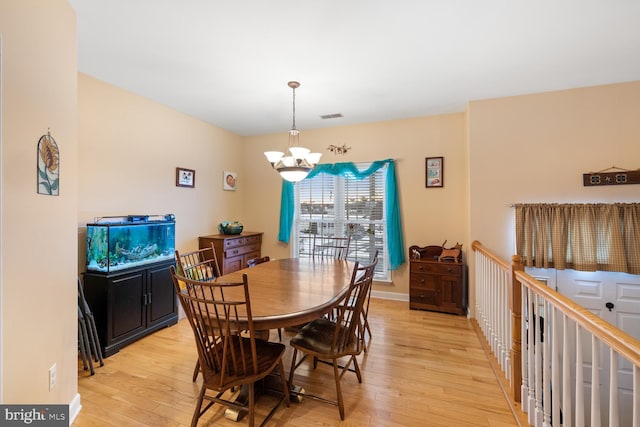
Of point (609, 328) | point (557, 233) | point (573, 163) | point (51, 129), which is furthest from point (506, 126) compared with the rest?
point (51, 129)

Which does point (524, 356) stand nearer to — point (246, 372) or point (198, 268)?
point (246, 372)

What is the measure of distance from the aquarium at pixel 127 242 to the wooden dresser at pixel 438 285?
3.11 m

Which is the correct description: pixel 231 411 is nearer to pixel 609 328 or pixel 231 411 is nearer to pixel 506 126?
pixel 609 328

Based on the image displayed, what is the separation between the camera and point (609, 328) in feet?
3.34

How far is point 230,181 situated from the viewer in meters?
4.84

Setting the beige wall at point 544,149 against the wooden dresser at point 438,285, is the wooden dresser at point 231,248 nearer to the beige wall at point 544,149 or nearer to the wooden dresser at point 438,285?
the wooden dresser at point 438,285

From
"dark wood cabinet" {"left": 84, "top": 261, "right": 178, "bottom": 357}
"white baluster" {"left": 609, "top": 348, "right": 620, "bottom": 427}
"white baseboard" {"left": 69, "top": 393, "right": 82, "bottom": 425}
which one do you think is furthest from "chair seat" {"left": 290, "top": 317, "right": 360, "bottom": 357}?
"dark wood cabinet" {"left": 84, "top": 261, "right": 178, "bottom": 357}

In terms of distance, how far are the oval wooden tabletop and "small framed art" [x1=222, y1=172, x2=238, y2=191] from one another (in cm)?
224

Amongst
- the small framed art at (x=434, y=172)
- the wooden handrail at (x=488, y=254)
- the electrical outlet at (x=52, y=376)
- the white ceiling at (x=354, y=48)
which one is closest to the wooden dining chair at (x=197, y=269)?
the electrical outlet at (x=52, y=376)

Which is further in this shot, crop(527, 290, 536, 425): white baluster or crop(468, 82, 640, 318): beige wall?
crop(468, 82, 640, 318): beige wall

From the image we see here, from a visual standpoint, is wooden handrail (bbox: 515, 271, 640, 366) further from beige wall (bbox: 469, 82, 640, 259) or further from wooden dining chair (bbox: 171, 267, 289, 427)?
beige wall (bbox: 469, 82, 640, 259)

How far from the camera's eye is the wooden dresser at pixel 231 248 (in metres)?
3.96

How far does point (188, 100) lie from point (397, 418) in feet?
12.6

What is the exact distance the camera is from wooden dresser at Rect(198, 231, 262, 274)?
396 cm
